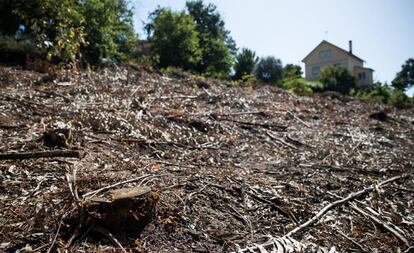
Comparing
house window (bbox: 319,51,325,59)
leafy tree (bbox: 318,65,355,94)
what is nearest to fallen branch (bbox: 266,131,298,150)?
leafy tree (bbox: 318,65,355,94)

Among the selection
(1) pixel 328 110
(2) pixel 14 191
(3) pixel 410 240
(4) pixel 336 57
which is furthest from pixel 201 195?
(4) pixel 336 57

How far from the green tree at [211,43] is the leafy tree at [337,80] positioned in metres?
7.44

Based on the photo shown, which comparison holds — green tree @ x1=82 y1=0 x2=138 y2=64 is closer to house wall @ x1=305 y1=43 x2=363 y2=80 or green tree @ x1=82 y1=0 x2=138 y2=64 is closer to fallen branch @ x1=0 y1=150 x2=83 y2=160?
fallen branch @ x1=0 y1=150 x2=83 y2=160

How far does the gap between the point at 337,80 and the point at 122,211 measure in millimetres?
23647

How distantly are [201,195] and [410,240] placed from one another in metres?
1.79

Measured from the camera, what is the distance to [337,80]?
2336 centimetres

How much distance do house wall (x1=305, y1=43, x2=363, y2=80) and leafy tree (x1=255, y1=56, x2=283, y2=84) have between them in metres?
13.9

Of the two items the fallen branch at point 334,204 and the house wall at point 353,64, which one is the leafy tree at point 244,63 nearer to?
the fallen branch at point 334,204

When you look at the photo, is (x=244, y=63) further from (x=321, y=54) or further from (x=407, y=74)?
(x=407, y=74)

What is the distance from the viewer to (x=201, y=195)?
288cm

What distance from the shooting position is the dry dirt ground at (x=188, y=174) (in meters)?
2.22

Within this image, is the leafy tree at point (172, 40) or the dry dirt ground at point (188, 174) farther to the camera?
the leafy tree at point (172, 40)

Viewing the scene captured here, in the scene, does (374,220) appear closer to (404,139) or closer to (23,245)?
(23,245)

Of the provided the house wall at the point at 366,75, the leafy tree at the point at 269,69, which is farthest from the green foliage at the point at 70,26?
the house wall at the point at 366,75
